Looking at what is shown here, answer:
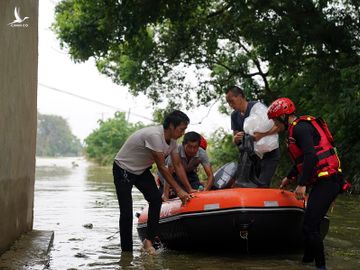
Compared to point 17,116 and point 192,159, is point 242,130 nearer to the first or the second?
point 192,159

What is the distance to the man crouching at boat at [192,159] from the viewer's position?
22.1 ft

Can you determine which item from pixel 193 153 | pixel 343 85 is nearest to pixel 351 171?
pixel 343 85

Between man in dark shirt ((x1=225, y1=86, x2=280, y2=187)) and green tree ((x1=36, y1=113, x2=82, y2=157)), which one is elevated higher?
green tree ((x1=36, y1=113, x2=82, y2=157))

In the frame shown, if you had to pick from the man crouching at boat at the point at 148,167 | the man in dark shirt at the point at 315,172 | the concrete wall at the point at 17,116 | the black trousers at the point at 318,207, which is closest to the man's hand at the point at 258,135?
the man crouching at boat at the point at 148,167

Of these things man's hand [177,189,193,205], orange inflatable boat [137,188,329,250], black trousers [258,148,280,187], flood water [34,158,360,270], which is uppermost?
black trousers [258,148,280,187]

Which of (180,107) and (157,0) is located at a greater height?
(157,0)

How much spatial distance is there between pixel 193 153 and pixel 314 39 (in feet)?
25.5

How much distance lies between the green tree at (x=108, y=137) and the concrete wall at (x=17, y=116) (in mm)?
39339

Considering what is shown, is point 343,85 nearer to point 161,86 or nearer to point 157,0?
point 157,0

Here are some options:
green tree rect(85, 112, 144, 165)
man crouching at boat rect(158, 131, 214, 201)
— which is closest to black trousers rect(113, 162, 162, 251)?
man crouching at boat rect(158, 131, 214, 201)

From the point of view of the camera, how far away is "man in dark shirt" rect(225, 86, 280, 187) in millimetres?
6223

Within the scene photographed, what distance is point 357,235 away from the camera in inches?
307

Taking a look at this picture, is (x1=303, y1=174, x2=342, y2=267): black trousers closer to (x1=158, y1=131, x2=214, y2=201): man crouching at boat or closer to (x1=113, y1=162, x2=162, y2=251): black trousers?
(x1=113, y1=162, x2=162, y2=251): black trousers

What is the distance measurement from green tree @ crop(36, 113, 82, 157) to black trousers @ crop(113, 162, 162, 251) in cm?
8291
